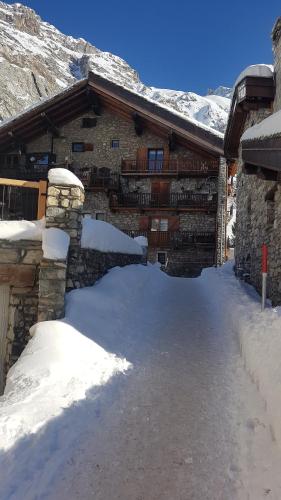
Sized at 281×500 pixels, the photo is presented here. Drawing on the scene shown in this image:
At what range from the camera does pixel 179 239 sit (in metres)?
23.1

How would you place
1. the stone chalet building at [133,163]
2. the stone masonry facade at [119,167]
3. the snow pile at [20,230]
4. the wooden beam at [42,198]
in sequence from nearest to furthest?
1. the snow pile at [20,230]
2. the wooden beam at [42,198]
3. the stone chalet building at [133,163]
4. the stone masonry facade at [119,167]

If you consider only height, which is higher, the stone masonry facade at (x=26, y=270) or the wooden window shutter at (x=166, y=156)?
the wooden window shutter at (x=166, y=156)

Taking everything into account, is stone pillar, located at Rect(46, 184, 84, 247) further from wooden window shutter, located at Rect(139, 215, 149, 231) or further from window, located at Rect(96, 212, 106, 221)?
window, located at Rect(96, 212, 106, 221)

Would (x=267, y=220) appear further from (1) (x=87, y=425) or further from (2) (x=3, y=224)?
(1) (x=87, y=425)

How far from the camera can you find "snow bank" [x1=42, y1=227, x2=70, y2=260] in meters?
5.77

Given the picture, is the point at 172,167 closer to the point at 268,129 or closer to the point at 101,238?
the point at 101,238

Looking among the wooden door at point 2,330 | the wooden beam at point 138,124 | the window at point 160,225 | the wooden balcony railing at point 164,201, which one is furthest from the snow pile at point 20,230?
the wooden beam at point 138,124

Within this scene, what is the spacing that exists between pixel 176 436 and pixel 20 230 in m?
4.24

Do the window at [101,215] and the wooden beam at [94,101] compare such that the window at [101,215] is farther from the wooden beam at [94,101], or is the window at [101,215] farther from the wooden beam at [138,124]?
the wooden beam at [94,101]

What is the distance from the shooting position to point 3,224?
6238 millimetres

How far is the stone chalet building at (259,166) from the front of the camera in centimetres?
663

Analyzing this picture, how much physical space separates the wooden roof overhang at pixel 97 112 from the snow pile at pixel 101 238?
1204 cm

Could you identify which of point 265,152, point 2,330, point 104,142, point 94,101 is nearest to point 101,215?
point 104,142

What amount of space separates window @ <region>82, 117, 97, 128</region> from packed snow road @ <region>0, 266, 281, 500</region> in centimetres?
2080
